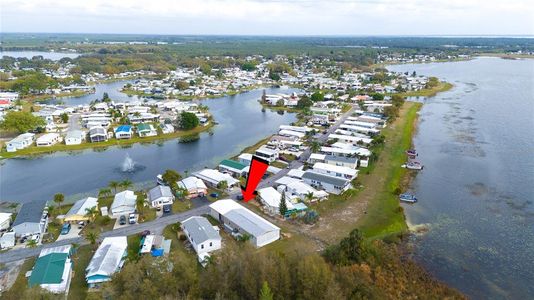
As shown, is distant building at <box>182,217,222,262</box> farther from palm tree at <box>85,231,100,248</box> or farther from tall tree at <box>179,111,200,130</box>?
tall tree at <box>179,111,200,130</box>

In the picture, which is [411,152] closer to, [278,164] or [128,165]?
Result: [278,164]

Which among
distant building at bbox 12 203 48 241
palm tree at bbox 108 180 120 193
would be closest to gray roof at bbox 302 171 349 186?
palm tree at bbox 108 180 120 193

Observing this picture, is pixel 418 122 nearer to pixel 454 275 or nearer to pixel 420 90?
pixel 420 90

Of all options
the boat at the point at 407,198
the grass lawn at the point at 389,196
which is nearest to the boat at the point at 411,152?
the grass lawn at the point at 389,196

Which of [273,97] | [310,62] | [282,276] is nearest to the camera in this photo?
[282,276]

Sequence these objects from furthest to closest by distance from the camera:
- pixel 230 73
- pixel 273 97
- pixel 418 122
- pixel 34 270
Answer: pixel 230 73
pixel 273 97
pixel 418 122
pixel 34 270

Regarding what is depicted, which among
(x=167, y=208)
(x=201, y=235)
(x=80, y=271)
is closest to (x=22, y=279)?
(x=80, y=271)

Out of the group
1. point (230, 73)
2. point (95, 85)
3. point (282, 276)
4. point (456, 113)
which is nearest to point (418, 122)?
point (456, 113)
